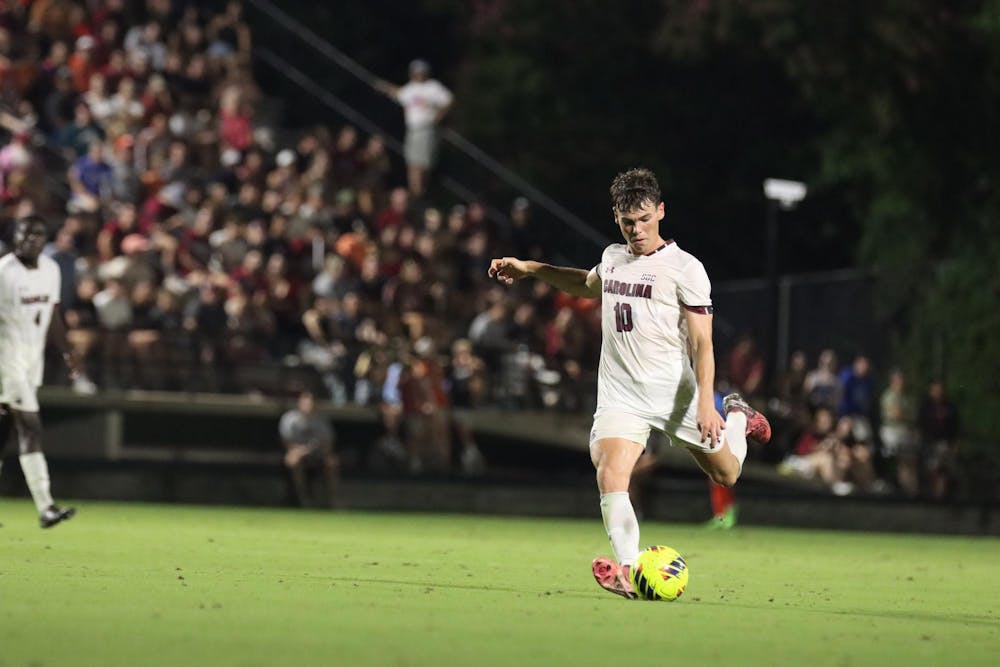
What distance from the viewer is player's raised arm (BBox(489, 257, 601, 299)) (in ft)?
38.6

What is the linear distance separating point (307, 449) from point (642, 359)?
12.0 meters

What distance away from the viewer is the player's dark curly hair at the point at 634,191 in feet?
36.7

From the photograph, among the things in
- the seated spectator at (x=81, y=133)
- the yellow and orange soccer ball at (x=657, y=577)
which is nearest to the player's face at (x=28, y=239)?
the yellow and orange soccer ball at (x=657, y=577)

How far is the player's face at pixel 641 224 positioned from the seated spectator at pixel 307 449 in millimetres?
12080

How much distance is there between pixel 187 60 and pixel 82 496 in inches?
347

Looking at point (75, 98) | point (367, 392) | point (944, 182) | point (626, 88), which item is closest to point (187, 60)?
point (75, 98)

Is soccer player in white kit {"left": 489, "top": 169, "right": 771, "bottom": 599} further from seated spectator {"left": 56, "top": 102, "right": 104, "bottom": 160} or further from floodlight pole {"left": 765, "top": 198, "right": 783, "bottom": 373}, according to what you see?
seated spectator {"left": 56, "top": 102, "right": 104, "bottom": 160}

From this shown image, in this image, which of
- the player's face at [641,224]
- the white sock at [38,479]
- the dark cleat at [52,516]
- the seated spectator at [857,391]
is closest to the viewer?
the player's face at [641,224]

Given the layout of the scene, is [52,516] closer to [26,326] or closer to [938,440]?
[26,326]

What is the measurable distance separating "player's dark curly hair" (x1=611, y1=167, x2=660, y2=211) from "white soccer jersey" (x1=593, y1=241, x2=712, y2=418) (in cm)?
35

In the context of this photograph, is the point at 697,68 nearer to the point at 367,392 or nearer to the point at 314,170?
the point at 314,170

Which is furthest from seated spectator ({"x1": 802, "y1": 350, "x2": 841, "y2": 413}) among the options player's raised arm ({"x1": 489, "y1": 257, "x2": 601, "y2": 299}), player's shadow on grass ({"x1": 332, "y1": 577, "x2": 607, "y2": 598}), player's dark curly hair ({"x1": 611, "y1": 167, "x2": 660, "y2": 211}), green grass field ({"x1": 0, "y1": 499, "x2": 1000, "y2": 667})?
player's dark curly hair ({"x1": 611, "y1": 167, "x2": 660, "y2": 211})

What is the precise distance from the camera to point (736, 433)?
39.0ft

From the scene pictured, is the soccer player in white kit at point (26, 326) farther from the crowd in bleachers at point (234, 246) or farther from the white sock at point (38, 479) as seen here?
the crowd in bleachers at point (234, 246)
